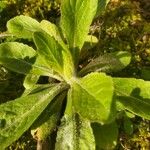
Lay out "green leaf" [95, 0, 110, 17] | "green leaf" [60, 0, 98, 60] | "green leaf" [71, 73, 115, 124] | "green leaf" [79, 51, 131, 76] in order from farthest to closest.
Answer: "green leaf" [95, 0, 110, 17], "green leaf" [79, 51, 131, 76], "green leaf" [60, 0, 98, 60], "green leaf" [71, 73, 115, 124]

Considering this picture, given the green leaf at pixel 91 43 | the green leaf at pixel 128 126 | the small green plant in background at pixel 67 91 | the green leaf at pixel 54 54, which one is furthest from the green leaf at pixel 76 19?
the green leaf at pixel 128 126

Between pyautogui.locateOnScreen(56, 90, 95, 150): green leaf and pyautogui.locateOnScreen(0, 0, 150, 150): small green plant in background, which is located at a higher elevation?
pyautogui.locateOnScreen(0, 0, 150, 150): small green plant in background

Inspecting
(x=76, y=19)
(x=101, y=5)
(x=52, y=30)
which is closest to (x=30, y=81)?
(x=52, y=30)

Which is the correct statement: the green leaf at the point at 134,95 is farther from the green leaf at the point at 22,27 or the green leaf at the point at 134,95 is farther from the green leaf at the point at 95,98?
the green leaf at the point at 22,27

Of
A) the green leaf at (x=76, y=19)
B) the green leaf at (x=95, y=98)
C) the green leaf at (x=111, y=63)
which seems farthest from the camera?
the green leaf at (x=111, y=63)

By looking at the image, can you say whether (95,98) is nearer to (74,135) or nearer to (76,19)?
(74,135)

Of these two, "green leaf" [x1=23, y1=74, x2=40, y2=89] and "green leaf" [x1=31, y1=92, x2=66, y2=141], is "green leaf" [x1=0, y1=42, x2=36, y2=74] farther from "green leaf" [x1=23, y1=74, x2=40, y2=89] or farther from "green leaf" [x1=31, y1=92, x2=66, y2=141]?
"green leaf" [x1=31, y1=92, x2=66, y2=141]

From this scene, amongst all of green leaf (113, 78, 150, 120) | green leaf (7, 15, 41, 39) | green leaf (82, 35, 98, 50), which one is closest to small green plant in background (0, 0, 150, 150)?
green leaf (113, 78, 150, 120)

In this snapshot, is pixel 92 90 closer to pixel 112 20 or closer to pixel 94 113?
pixel 94 113
